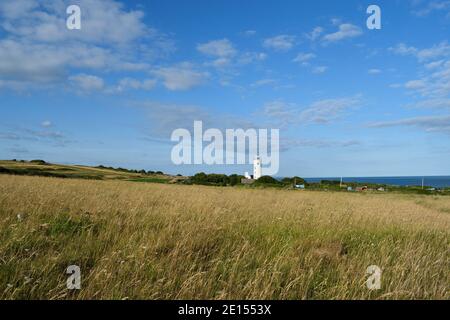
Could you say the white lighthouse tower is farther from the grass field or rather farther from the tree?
the grass field

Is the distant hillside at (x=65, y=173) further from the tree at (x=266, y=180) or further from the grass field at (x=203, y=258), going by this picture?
the grass field at (x=203, y=258)

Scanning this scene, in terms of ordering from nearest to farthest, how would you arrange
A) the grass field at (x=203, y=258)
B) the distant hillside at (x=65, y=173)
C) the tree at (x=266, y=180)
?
the grass field at (x=203, y=258)
the distant hillside at (x=65, y=173)
the tree at (x=266, y=180)

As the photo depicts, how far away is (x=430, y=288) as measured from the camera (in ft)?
12.5

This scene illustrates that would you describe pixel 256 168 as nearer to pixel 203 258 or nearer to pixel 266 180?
pixel 266 180

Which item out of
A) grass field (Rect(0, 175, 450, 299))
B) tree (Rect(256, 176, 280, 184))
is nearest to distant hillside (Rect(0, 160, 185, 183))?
tree (Rect(256, 176, 280, 184))

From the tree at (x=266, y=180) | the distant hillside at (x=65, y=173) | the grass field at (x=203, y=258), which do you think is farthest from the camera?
the tree at (x=266, y=180)

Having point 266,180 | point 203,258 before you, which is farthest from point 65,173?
point 203,258

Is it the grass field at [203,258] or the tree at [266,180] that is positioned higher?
the grass field at [203,258]

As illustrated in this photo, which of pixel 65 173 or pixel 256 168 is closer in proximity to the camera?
pixel 65 173

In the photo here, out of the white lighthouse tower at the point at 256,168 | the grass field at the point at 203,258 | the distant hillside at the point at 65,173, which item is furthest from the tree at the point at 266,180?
the grass field at the point at 203,258

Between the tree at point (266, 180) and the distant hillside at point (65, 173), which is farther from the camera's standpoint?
the tree at point (266, 180)

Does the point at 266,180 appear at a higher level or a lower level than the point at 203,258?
lower
